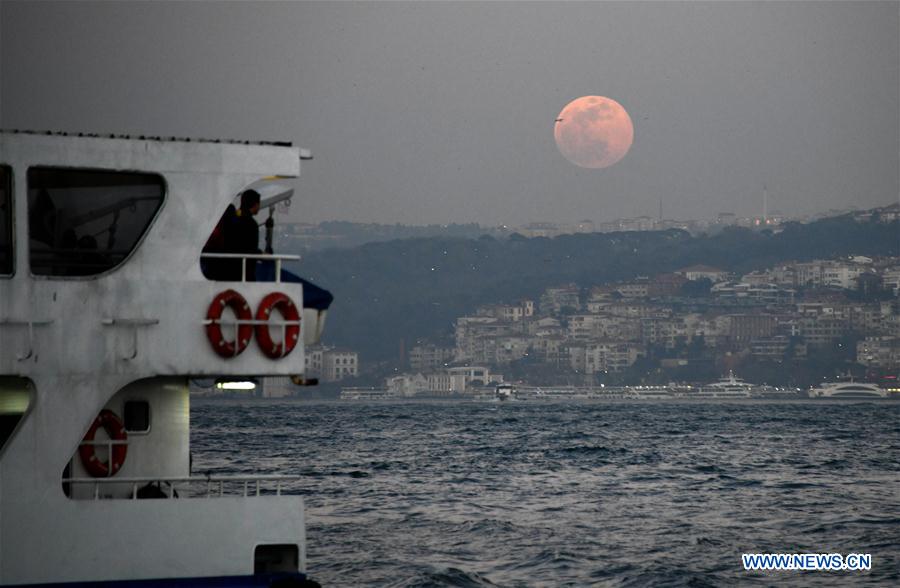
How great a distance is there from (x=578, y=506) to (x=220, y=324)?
33897 millimetres

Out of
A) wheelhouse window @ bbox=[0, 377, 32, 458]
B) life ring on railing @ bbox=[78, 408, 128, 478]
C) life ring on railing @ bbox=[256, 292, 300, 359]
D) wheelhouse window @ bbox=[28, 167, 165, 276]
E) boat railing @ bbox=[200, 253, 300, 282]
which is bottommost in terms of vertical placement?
life ring on railing @ bbox=[78, 408, 128, 478]

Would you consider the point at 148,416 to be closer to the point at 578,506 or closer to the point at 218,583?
the point at 218,583

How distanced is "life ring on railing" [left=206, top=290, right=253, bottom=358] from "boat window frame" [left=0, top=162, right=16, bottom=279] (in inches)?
62.2

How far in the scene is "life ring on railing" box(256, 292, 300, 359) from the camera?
1169cm

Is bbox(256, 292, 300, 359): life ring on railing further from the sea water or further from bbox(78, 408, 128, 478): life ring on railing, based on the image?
the sea water

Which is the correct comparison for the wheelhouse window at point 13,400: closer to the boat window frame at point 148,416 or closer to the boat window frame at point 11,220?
the boat window frame at point 148,416

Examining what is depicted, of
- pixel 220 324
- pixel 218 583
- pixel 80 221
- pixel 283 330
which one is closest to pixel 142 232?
pixel 80 221

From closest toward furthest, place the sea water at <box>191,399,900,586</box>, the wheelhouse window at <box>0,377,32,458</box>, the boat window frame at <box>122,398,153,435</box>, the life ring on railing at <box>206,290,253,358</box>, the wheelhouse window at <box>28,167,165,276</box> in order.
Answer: the wheelhouse window at <box>28,167,165,276</box>, the life ring on railing at <box>206,290,253,358</box>, the wheelhouse window at <box>0,377,32,458</box>, the boat window frame at <box>122,398,153,435</box>, the sea water at <box>191,399,900,586</box>

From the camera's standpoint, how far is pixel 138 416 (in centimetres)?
1265

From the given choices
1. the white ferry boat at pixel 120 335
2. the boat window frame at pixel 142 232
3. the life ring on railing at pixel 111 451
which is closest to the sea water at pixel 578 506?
the life ring on railing at pixel 111 451

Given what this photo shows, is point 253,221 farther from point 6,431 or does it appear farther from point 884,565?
point 884,565

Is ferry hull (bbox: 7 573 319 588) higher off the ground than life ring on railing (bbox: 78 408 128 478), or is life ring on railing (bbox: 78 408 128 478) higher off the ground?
life ring on railing (bbox: 78 408 128 478)

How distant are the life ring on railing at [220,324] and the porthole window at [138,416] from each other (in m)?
1.48

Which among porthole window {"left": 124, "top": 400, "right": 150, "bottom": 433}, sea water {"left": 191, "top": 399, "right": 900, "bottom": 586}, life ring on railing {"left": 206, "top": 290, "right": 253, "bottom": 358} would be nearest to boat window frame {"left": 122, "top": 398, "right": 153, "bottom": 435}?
porthole window {"left": 124, "top": 400, "right": 150, "bottom": 433}
